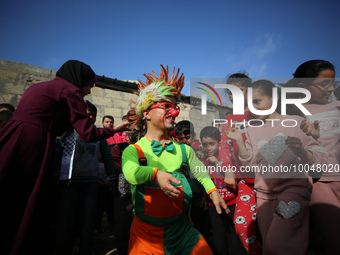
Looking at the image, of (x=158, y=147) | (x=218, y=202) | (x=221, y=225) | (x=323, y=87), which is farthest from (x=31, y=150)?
(x=323, y=87)

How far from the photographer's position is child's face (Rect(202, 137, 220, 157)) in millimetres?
3121

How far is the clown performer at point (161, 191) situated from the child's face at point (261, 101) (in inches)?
38.0

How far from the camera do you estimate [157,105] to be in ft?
6.31

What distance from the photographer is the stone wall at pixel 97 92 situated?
521 cm

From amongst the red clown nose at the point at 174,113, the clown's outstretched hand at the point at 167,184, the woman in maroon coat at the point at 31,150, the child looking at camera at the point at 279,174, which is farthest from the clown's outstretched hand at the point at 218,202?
the woman in maroon coat at the point at 31,150

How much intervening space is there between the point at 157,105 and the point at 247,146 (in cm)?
114

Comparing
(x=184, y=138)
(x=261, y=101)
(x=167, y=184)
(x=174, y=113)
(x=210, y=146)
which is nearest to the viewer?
(x=167, y=184)

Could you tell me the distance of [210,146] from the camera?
313 centimetres

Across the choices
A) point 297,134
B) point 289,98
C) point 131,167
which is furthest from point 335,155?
point 131,167

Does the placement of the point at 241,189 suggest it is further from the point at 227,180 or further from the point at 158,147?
the point at 158,147

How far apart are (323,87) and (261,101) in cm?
63

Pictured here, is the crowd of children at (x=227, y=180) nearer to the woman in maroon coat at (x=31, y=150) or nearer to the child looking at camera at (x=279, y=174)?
the child looking at camera at (x=279, y=174)

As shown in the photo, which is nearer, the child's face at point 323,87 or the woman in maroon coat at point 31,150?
the woman in maroon coat at point 31,150

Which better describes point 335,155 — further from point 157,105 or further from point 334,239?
point 157,105
